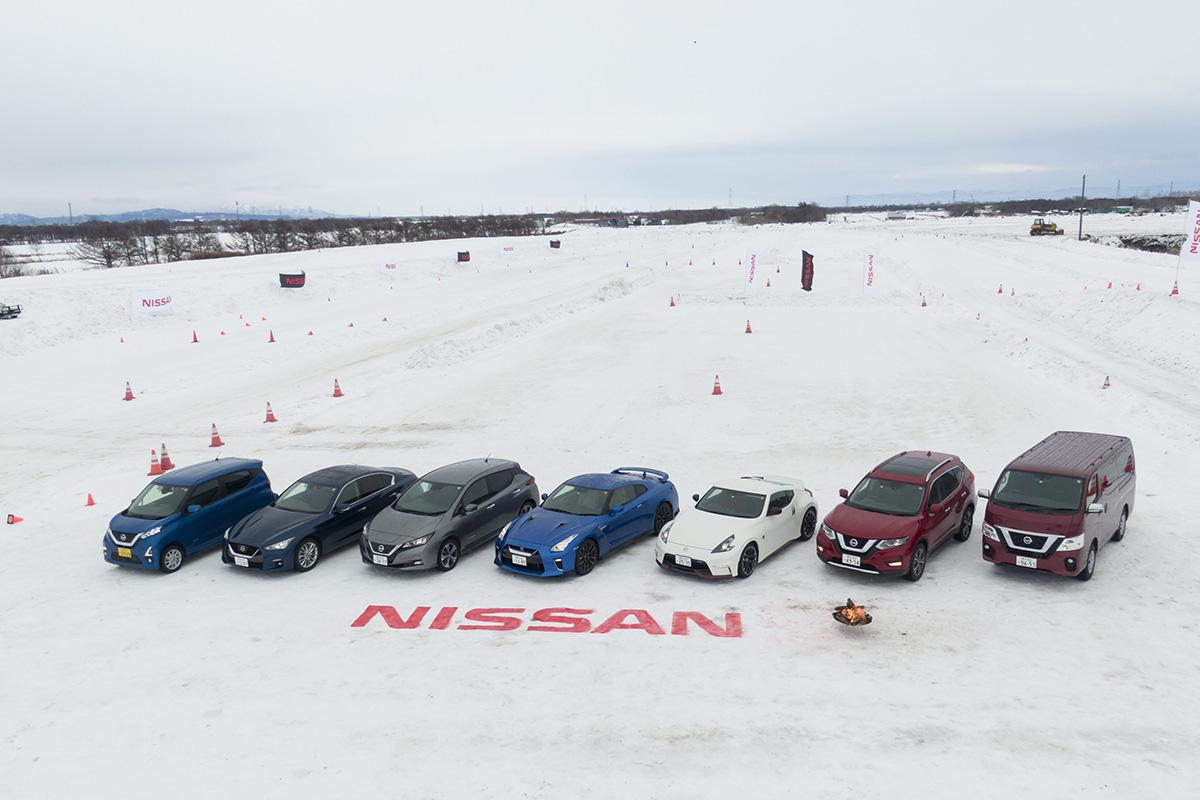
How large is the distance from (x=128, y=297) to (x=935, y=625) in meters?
46.6

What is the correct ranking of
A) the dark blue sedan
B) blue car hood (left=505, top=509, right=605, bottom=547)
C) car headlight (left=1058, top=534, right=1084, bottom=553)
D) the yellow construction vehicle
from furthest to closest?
the yellow construction vehicle
the dark blue sedan
blue car hood (left=505, top=509, right=605, bottom=547)
car headlight (left=1058, top=534, right=1084, bottom=553)

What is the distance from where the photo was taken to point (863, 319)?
1490 inches

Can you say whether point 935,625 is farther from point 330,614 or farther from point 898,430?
point 898,430

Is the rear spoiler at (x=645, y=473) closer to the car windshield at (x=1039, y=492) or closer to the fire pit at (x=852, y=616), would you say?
the fire pit at (x=852, y=616)

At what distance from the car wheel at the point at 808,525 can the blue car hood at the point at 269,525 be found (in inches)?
334

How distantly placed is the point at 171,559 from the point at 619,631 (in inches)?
322

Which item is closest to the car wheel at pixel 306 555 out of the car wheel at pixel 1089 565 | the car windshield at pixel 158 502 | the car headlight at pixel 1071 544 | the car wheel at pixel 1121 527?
the car windshield at pixel 158 502

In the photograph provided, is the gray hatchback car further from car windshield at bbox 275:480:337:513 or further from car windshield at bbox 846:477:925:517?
car windshield at bbox 846:477:925:517

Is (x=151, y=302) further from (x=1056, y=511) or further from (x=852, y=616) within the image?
(x=1056, y=511)

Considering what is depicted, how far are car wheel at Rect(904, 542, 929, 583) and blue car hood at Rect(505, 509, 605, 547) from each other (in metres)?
4.89

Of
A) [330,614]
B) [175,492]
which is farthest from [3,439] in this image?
[330,614]

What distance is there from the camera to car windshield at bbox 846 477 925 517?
40.8 feet

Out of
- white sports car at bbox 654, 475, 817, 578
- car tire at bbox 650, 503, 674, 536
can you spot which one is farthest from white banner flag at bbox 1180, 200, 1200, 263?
car tire at bbox 650, 503, 674, 536

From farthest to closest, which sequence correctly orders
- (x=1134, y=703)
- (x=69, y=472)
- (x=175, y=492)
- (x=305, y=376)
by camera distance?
(x=305, y=376) → (x=69, y=472) → (x=175, y=492) → (x=1134, y=703)
